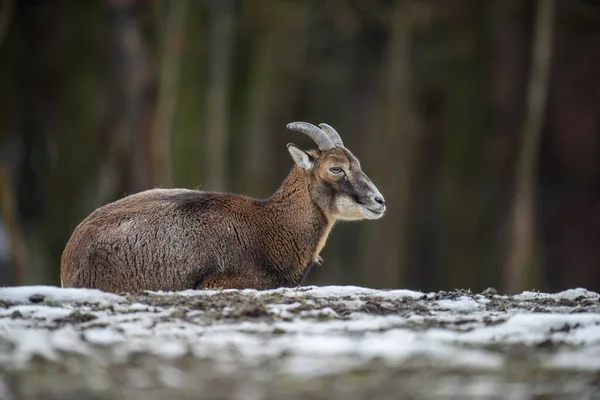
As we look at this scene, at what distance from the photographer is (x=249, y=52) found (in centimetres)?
2822

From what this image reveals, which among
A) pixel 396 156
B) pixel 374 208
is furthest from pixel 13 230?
pixel 374 208

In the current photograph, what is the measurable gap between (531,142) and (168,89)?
26.1 ft

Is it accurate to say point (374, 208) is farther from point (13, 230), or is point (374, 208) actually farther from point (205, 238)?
point (13, 230)

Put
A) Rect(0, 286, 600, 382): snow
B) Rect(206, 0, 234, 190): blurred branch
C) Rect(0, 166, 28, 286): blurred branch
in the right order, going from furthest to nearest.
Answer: Rect(206, 0, 234, 190): blurred branch, Rect(0, 166, 28, 286): blurred branch, Rect(0, 286, 600, 382): snow

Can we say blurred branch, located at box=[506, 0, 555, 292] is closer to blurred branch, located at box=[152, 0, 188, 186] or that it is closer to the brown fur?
blurred branch, located at box=[152, 0, 188, 186]

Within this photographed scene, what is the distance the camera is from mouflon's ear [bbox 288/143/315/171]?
12742 millimetres

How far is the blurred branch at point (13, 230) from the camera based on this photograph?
24938 millimetres

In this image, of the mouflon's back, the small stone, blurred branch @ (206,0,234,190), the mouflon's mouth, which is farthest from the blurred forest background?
the small stone

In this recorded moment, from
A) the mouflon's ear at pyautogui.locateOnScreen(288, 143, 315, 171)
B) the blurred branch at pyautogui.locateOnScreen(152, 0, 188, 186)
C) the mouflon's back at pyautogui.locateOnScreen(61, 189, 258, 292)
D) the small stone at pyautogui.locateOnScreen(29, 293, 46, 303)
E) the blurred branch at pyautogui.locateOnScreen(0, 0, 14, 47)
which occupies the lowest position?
the small stone at pyautogui.locateOnScreen(29, 293, 46, 303)

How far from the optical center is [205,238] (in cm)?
1160

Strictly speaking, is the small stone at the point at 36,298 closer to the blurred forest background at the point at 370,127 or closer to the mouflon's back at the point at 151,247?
the mouflon's back at the point at 151,247

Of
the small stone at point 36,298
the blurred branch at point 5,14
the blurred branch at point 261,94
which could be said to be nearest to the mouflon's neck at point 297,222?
the small stone at point 36,298

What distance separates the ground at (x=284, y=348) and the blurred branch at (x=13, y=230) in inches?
602

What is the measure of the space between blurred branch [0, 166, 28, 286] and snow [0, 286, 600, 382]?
15226 mm
